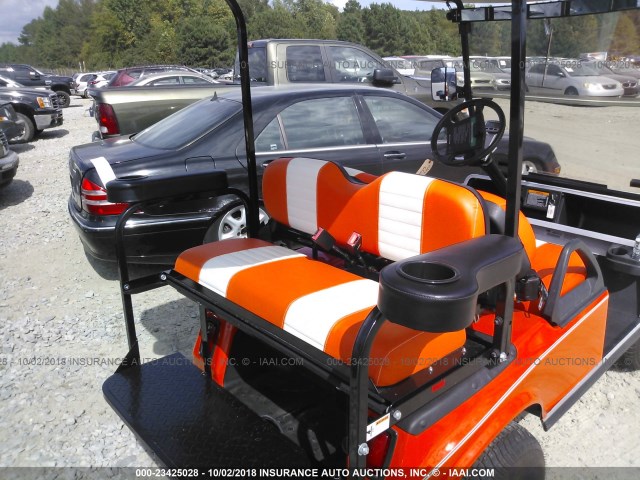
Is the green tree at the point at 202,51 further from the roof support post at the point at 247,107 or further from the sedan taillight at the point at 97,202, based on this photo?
the roof support post at the point at 247,107

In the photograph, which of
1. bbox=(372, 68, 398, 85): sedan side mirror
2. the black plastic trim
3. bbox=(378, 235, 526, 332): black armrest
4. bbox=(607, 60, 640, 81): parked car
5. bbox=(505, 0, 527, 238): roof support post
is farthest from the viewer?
bbox=(372, 68, 398, 85): sedan side mirror

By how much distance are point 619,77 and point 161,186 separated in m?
1.86

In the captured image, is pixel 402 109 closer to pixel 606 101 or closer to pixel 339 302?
pixel 606 101

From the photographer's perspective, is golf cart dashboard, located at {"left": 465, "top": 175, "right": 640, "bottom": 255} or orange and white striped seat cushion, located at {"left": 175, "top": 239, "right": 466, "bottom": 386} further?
golf cart dashboard, located at {"left": 465, "top": 175, "right": 640, "bottom": 255}

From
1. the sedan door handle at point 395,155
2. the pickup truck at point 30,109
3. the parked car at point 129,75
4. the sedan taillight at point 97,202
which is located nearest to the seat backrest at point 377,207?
the sedan taillight at point 97,202

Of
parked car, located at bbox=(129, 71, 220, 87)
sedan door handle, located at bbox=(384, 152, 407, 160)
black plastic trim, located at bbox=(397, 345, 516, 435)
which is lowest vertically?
black plastic trim, located at bbox=(397, 345, 516, 435)

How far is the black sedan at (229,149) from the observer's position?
3816 mm

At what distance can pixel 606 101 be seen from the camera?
6.31ft

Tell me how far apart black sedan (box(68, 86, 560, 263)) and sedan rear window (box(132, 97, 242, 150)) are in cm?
1

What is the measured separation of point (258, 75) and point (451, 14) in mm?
4889

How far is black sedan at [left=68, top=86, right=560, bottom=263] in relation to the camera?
3.82 meters

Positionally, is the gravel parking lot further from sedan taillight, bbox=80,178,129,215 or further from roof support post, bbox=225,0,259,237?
roof support post, bbox=225,0,259,237

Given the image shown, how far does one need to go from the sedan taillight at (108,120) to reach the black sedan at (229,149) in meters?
1.72

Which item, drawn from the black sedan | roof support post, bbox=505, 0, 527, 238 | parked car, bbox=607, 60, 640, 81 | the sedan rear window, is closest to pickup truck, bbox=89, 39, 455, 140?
the black sedan
